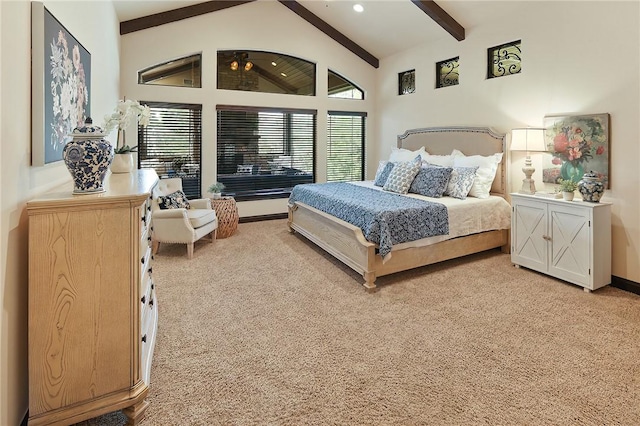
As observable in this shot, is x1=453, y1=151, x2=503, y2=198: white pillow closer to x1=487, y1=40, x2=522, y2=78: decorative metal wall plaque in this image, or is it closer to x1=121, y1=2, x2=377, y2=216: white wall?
x1=487, y1=40, x2=522, y2=78: decorative metal wall plaque

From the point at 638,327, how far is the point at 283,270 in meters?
3.00

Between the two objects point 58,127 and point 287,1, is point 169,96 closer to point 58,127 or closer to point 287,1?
point 287,1

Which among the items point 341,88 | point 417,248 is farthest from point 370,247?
point 341,88

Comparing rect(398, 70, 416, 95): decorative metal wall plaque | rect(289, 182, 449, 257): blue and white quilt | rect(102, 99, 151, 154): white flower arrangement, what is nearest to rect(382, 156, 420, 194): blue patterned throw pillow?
rect(289, 182, 449, 257): blue and white quilt

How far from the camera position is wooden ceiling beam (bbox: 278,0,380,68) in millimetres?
6027

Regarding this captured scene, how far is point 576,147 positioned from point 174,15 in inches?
216

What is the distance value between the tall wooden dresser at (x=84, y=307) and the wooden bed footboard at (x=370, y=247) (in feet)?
6.85

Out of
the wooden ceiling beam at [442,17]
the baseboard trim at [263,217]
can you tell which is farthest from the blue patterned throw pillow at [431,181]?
the baseboard trim at [263,217]

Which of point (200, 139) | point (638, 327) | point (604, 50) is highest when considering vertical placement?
point (604, 50)

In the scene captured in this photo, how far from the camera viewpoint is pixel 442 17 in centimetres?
476

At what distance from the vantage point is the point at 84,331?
159cm

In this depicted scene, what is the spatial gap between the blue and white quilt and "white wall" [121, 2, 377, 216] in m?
2.54

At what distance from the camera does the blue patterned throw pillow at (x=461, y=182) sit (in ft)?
13.9

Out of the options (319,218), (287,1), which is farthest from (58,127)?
(287,1)
